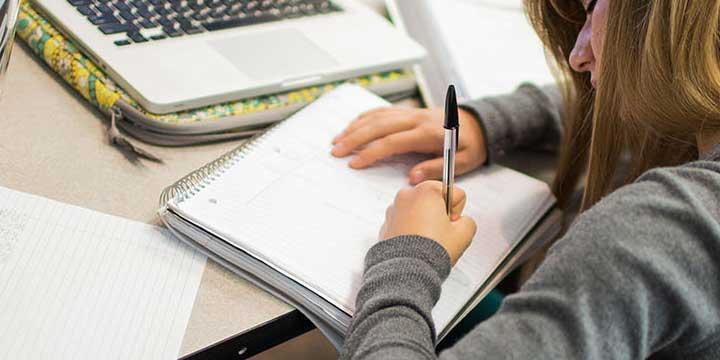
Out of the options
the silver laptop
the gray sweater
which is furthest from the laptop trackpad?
the gray sweater

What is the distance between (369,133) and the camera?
882 mm

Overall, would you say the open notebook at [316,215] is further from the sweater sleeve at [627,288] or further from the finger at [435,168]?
the sweater sleeve at [627,288]

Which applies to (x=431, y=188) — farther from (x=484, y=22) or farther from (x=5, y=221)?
(x=484, y=22)

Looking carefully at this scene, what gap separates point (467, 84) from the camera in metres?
1.08

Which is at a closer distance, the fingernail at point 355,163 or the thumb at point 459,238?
the thumb at point 459,238

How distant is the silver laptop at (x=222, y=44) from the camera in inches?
36.0

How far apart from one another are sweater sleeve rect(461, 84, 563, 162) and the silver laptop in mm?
125

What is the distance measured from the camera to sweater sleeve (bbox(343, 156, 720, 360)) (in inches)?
22.2

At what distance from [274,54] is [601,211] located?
0.51 meters

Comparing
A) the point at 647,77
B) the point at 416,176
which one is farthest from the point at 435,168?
the point at 647,77

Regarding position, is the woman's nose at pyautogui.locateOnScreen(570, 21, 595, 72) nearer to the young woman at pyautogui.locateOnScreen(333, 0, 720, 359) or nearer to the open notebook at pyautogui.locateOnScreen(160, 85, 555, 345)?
the young woman at pyautogui.locateOnScreen(333, 0, 720, 359)

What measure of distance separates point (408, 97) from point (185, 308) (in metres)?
0.47

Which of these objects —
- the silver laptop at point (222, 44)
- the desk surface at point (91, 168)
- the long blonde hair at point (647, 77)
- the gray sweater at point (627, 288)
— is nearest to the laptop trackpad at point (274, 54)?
the silver laptop at point (222, 44)

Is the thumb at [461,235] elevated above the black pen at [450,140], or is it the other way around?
the black pen at [450,140]
